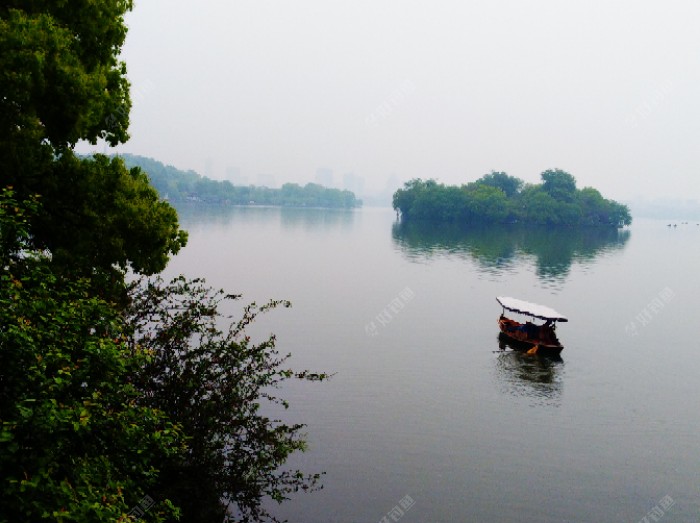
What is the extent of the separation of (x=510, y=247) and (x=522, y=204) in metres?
79.4

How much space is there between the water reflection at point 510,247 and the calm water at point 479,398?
12.1 m

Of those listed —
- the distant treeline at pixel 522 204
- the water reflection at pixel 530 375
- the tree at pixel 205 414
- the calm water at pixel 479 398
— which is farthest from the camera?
the distant treeline at pixel 522 204

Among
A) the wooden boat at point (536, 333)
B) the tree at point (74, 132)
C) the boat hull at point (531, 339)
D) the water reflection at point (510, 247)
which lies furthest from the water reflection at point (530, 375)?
the water reflection at point (510, 247)

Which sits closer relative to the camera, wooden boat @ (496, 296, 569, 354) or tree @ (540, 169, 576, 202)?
wooden boat @ (496, 296, 569, 354)

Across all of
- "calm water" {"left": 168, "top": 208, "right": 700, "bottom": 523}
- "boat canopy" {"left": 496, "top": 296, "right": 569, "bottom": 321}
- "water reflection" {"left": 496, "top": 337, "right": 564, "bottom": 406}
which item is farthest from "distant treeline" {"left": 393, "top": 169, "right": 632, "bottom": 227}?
"water reflection" {"left": 496, "top": 337, "right": 564, "bottom": 406}

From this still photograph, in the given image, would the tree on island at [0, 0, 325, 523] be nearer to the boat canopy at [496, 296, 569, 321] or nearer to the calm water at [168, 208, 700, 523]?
the calm water at [168, 208, 700, 523]

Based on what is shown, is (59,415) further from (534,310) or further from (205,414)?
(534,310)

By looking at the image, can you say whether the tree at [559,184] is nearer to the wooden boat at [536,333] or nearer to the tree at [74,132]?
the wooden boat at [536,333]

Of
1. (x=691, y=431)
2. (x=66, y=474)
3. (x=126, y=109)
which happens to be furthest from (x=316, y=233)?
(x=66, y=474)

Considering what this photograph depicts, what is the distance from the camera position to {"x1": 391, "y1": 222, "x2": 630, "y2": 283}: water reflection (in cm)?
8012

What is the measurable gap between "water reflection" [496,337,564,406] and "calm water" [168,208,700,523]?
14 cm

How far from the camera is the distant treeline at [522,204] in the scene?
6831 inches

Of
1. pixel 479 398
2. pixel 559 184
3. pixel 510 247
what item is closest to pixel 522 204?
pixel 559 184

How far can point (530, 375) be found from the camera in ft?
109
